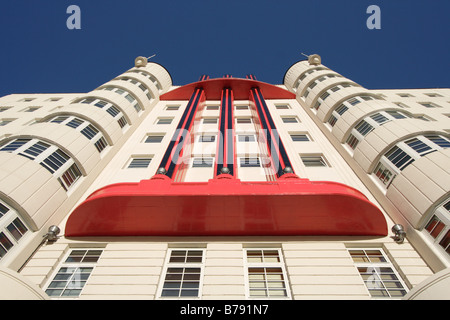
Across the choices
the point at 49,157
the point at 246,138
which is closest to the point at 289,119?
the point at 246,138

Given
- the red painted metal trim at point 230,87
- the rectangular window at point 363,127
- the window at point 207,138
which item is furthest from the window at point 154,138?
the rectangular window at point 363,127

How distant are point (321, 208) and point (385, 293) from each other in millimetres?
3523

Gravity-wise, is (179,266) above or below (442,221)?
below

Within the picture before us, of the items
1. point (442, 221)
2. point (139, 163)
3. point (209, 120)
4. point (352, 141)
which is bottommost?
point (442, 221)

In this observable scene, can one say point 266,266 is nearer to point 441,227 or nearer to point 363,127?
point 441,227

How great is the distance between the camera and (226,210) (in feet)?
35.1

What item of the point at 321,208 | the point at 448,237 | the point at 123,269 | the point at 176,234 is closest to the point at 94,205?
the point at 123,269

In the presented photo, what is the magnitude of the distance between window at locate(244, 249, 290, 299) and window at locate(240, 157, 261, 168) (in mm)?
6742

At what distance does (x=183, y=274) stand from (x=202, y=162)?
8.56 metres

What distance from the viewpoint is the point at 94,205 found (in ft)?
34.7

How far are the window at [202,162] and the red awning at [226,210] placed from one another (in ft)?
18.3

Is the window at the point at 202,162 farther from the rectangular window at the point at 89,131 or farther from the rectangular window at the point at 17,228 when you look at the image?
the rectangular window at the point at 17,228

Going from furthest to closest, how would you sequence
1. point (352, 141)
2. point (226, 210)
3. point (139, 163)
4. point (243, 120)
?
point (243, 120) → point (352, 141) → point (139, 163) → point (226, 210)

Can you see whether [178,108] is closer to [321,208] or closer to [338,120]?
[338,120]
